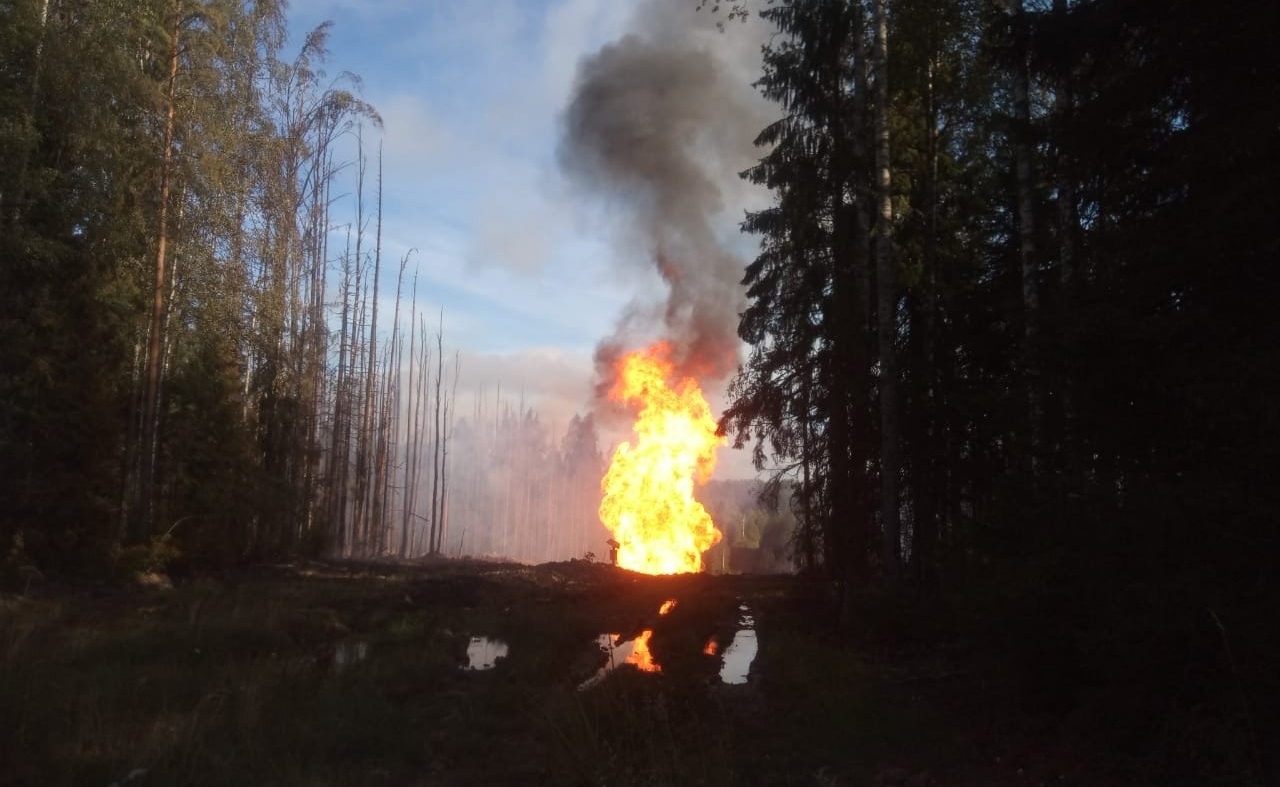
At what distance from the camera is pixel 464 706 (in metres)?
9.26

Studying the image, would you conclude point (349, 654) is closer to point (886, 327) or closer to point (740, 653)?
point (740, 653)

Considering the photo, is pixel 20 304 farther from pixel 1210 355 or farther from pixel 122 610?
pixel 1210 355

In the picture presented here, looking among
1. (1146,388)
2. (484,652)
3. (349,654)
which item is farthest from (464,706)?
(1146,388)

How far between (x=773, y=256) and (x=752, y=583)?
919 cm

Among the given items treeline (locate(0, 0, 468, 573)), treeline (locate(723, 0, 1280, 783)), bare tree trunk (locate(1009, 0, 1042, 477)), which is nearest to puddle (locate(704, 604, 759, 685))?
treeline (locate(723, 0, 1280, 783))

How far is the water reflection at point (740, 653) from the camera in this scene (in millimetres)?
11180

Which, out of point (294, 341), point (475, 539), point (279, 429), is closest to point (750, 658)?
point (279, 429)

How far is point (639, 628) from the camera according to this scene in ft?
51.0

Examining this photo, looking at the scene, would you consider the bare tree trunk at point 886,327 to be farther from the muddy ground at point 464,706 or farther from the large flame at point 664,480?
the large flame at point 664,480

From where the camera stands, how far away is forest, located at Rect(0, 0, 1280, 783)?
588cm

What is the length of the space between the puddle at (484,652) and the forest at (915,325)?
205 inches

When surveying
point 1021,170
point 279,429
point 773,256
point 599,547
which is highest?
point 773,256

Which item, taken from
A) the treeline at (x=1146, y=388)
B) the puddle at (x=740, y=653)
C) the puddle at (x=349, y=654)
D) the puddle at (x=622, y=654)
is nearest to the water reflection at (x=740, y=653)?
the puddle at (x=740, y=653)

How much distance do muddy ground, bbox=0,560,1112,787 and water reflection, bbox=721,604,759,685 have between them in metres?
0.20
